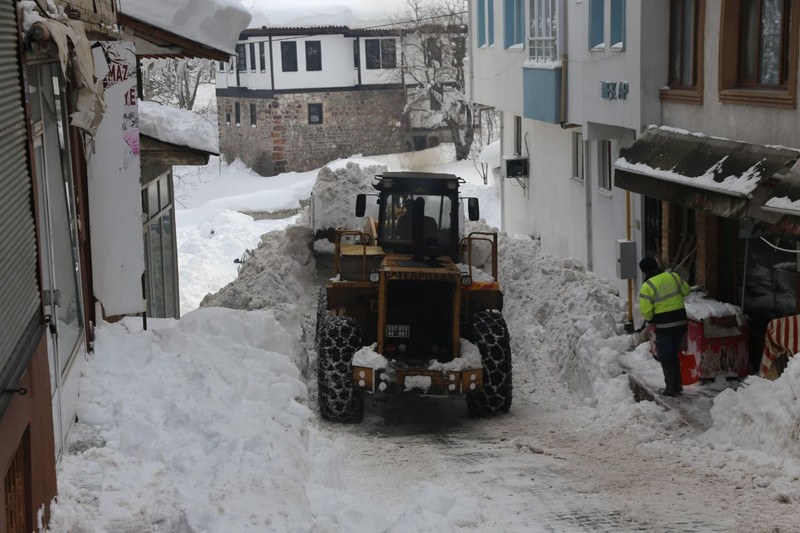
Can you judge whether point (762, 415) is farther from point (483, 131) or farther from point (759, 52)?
point (483, 131)

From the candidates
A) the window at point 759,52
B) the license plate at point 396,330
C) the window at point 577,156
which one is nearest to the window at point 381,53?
the window at point 577,156

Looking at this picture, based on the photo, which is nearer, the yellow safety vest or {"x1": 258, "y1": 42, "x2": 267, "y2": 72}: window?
the yellow safety vest

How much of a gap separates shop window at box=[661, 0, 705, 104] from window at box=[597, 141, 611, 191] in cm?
331

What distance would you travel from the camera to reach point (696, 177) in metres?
11.8

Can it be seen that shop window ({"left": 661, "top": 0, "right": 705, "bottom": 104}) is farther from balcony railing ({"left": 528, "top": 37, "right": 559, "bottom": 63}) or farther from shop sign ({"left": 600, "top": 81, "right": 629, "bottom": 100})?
balcony railing ({"left": 528, "top": 37, "right": 559, "bottom": 63})

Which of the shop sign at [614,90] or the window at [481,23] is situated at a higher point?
the window at [481,23]

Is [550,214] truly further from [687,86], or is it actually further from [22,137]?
[22,137]

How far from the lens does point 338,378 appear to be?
12.1 m

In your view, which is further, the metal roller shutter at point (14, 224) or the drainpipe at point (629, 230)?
the drainpipe at point (629, 230)

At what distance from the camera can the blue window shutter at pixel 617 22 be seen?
630 inches

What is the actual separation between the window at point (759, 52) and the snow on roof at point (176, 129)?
6.13 meters

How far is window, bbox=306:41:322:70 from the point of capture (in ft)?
171

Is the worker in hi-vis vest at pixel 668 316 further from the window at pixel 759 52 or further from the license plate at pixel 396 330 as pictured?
the license plate at pixel 396 330

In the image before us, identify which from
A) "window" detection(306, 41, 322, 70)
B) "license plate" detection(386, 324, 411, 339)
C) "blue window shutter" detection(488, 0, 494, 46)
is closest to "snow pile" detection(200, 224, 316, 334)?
"license plate" detection(386, 324, 411, 339)
